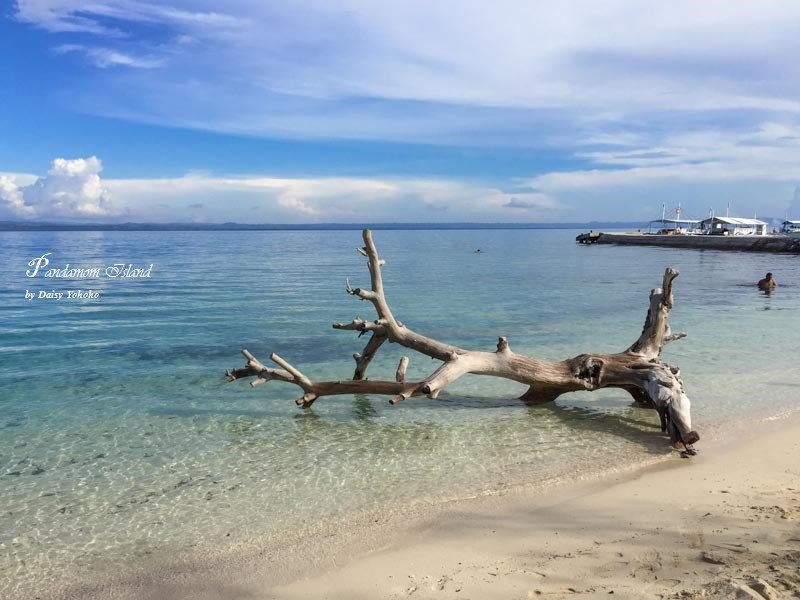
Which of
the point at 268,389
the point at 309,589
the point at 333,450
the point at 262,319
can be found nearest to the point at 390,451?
the point at 333,450

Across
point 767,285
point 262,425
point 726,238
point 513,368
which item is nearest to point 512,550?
point 513,368

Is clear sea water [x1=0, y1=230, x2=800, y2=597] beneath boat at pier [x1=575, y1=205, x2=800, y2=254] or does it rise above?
beneath

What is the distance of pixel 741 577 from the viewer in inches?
200

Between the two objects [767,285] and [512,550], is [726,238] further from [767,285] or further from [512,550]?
[512,550]

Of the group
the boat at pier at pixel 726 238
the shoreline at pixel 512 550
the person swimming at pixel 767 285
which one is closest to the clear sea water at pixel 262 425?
the shoreline at pixel 512 550

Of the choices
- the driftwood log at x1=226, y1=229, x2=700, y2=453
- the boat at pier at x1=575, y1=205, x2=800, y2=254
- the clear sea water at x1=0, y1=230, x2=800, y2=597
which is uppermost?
the boat at pier at x1=575, y1=205, x2=800, y2=254

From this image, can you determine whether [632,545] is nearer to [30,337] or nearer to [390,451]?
[390,451]

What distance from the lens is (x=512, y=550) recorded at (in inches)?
242

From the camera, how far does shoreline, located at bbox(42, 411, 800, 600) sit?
544 centimetres

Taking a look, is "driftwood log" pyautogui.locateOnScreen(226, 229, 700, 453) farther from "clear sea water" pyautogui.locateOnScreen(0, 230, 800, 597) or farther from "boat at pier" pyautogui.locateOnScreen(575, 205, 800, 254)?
"boat at pier" pyautogui.locateOnScreen(575, 205, 800, 254)

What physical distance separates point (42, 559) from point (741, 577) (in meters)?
6.91

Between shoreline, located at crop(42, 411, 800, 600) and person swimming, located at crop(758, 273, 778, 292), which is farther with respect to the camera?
person swimming, located at crop(758, 273, 778, 292)

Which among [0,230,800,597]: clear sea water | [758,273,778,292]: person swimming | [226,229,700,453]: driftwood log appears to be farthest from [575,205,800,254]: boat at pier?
[226,229,700,453]: driftwood log

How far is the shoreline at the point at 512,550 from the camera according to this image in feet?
17.8
